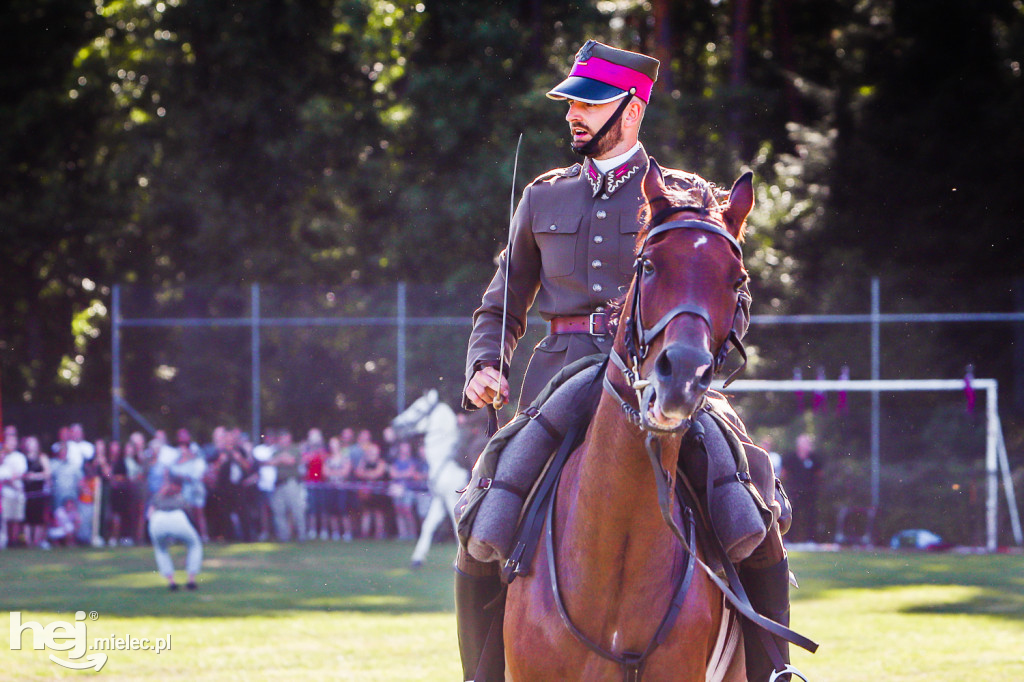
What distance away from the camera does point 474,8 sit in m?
25.1

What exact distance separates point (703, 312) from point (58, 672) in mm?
8129

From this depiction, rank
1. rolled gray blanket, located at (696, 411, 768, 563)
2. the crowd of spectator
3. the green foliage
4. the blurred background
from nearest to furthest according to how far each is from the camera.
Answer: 1. rolled gray blanket, located at (696, 411, 768, 563)
2. the crowd of spectator
3. the blurred background
4. the green foliage

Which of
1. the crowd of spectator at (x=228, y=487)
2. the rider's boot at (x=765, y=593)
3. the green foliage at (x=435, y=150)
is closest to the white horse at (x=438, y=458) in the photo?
the crowd of spectator at (x=228, y=487)

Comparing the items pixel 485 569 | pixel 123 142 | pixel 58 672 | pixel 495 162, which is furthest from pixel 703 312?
pixel 123 142

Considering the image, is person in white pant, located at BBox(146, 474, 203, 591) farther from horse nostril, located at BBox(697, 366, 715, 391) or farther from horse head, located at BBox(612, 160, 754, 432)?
horse nostril, located at BBox(697, 366, 715, 391)

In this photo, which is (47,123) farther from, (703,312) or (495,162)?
(703,312)

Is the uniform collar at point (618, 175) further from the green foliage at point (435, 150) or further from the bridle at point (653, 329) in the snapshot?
the green foliage at point (435, 150)

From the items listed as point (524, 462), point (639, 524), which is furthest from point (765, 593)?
point (524, 462)

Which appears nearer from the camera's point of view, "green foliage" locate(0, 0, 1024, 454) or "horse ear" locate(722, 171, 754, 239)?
"horse ear" locate(722, 171, 754, 239)

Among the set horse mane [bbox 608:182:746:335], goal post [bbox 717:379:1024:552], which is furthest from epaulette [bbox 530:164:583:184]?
goal post [bbox 717:379:1024:552]

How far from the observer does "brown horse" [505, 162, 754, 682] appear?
3.26 m

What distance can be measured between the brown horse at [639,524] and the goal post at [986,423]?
561 inches

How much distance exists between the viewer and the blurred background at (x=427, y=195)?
19.4 m

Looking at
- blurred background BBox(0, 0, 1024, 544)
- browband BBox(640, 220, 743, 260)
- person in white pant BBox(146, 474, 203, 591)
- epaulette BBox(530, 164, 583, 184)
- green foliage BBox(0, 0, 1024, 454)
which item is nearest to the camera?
browband BBox(640, 220, 743, 260)
